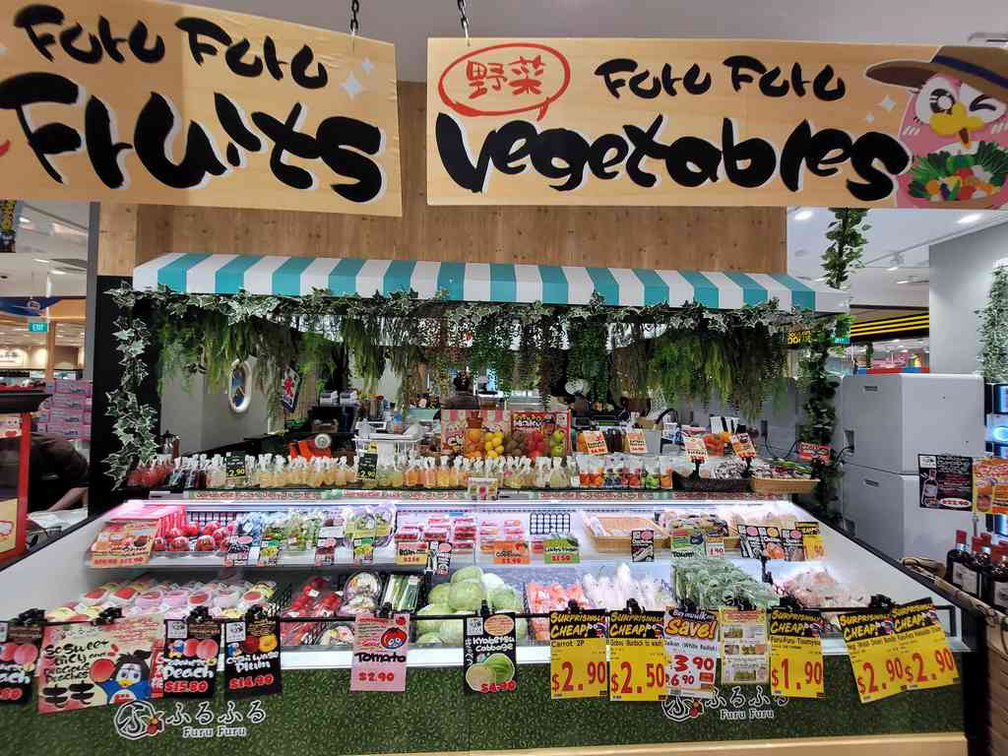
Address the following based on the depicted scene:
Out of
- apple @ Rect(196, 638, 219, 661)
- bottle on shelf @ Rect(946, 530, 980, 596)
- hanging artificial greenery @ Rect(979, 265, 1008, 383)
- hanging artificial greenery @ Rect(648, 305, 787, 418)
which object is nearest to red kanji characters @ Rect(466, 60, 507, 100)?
hanging artificial greenery @ Rect(648, 305, 787, 418)

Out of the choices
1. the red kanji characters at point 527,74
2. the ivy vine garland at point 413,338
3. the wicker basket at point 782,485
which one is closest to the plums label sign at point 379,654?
the ivy vine garland at point 413,338

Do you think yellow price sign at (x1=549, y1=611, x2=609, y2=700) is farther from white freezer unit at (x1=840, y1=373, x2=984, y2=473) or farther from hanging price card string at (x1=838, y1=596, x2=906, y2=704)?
white freezer unit at (x1=840, y1=373, x2=984, y2=473)

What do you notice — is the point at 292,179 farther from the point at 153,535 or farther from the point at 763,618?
Answer: the point at 763,618

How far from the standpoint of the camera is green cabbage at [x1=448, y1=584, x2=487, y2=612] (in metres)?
2.67

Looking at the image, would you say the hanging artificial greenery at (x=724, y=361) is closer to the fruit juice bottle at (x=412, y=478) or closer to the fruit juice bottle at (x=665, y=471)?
the fruit juice bottle at (x=665, y=471)

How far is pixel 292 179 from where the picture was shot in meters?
2.10

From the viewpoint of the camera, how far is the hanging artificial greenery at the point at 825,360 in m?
4.12

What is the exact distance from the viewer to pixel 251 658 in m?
1.90

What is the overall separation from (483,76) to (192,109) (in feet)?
4.06

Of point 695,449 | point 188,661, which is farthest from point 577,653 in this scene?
point 695,449

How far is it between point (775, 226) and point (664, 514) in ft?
9.20

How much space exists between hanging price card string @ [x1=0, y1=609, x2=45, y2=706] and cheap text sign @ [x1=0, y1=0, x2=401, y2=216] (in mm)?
1680

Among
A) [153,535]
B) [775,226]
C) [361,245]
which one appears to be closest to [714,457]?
[775,226]

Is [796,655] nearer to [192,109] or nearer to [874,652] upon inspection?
[874,652]
